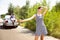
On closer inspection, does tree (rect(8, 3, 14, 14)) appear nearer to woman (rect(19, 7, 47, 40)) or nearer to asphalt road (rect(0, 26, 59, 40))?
asphalt road (rect(0, 26, 59, 40))

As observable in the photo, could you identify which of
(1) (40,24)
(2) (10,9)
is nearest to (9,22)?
(2) (10,9)

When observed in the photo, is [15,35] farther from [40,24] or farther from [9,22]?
[40,24]

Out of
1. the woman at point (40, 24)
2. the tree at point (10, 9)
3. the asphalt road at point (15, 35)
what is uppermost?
the tree at point (10, 9)

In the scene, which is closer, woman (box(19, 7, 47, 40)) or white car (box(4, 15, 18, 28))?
woman (box(19, 7, 47, 40))

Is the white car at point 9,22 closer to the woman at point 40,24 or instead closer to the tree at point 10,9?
the tree at point 10,9

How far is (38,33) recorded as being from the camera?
6.05m

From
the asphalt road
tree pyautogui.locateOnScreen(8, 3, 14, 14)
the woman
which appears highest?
tree pyautogui.locateOnScreen(8, 3, 14, 14)

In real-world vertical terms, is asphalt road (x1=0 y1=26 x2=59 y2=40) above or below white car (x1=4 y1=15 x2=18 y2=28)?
below

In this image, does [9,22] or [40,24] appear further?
[9,22]

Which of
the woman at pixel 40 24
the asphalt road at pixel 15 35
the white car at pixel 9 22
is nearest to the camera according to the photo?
the woman at pixel 40 24

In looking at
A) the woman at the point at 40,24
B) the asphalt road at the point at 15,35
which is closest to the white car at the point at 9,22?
the asphalt road at the point at 15,35

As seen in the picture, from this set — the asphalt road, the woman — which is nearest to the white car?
the asphalt road

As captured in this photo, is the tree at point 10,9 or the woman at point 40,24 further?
the tree at point 10,9

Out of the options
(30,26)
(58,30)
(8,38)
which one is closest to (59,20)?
(58,30)
